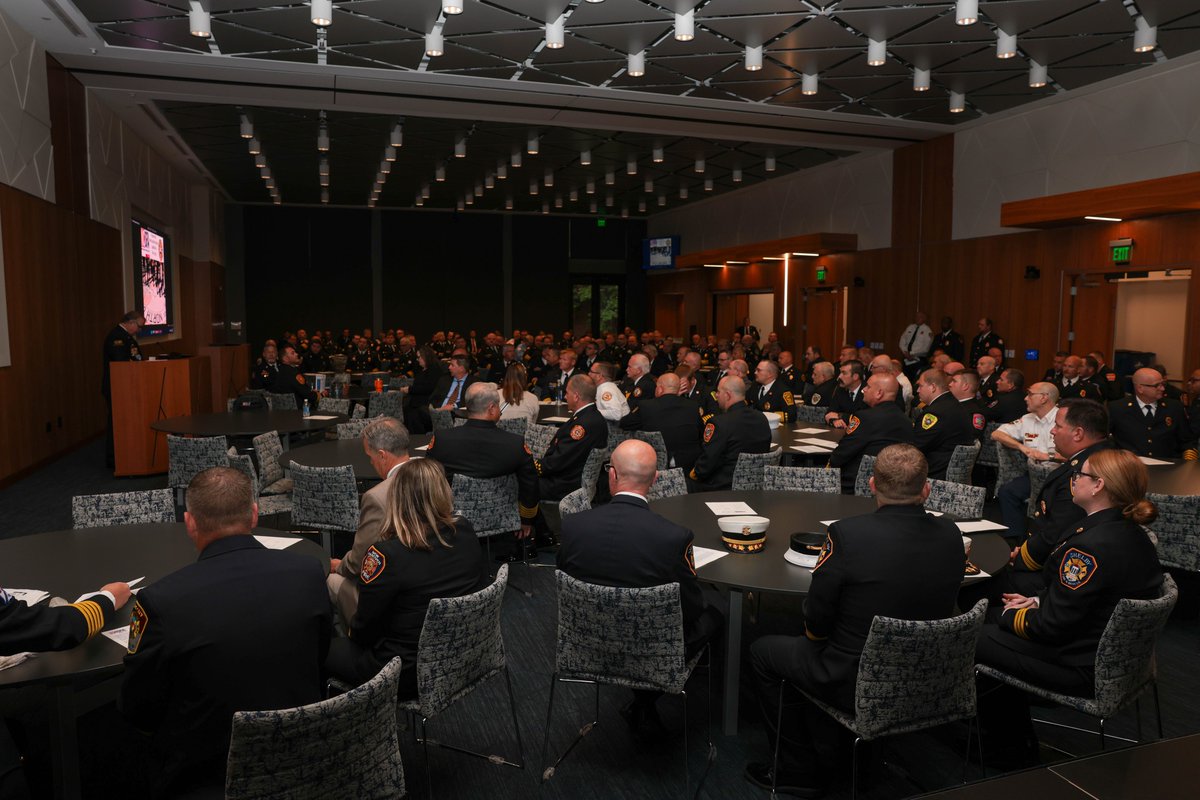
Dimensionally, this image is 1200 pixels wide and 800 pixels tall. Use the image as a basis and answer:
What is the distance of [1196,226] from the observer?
9906 millimetres

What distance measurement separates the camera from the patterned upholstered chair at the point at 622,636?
9.42 ft

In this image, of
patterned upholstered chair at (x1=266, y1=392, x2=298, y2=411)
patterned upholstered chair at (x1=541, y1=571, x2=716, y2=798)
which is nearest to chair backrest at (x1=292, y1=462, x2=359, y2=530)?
patterned upholstered chair at (x1=541, y1=571, x2=716, y2=798)

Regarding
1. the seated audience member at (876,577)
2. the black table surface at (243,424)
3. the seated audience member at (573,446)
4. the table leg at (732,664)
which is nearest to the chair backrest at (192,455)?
the black table surface at (243,424)

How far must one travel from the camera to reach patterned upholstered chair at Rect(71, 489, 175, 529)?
3967 mm

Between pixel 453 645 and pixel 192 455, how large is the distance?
393 cm

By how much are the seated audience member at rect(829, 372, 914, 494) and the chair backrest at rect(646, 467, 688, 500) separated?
4.60 ft

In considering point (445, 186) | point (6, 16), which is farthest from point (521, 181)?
point (6, 16)

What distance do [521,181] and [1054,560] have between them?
1709cm

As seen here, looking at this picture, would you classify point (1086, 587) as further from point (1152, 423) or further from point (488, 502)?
point (1152, 423)

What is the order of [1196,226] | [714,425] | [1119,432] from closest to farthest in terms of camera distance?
[714,425], [1119,432], [1196,226]

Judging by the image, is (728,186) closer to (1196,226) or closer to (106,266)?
(1196,226)

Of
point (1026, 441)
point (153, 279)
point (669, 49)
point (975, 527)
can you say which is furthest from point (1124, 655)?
point (153, 279)

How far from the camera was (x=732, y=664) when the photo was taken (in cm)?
362

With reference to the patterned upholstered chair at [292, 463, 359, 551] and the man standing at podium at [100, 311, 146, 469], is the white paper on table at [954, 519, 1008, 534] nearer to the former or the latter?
the patterned upholstered chair at [292, 463, 359, 551]
